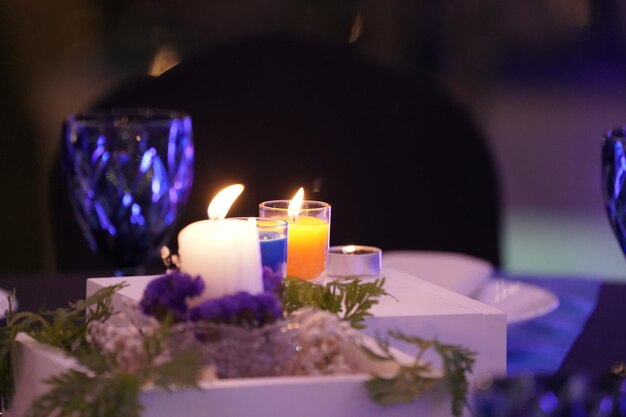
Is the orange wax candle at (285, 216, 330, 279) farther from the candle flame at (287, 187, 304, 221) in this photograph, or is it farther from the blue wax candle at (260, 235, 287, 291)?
the blue wax candle at (260, 235, 287, 291)

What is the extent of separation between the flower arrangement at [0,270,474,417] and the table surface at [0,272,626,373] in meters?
0.25

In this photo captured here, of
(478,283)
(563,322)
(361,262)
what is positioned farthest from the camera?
(478,283)

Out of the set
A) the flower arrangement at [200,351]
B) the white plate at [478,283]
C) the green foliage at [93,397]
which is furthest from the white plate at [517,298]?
the green foliage at [93,397]

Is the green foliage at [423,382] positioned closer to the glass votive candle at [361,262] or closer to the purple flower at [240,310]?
the purple flower at [240,310]

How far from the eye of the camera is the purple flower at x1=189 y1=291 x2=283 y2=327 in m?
0.59

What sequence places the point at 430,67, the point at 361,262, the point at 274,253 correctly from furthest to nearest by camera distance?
the point at 430,67 < the point at 361,262 < the point at 274,253

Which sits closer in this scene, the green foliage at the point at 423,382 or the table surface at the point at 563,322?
the green foliage at the point at 423,382

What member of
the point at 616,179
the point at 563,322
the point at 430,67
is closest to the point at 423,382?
the point at 616,179

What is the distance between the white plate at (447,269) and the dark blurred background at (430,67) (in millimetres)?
2475

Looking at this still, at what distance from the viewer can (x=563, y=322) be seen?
1082 mm

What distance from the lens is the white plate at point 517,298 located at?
1.04 m

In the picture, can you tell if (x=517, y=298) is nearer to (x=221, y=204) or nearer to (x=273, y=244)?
(x=273, y=244)

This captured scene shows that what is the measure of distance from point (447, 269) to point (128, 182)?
506 mm

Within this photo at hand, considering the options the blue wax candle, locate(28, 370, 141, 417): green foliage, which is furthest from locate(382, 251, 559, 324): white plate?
locate(28, 370, 141, 417): green foliage
